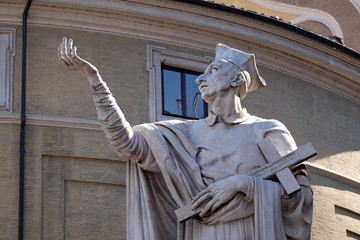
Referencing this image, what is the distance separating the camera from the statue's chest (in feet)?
37.0

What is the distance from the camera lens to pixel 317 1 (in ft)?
105

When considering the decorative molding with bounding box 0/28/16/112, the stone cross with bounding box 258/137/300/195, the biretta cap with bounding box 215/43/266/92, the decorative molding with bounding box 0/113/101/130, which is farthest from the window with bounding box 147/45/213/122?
the stone cross with bounding box 258/137/300/195

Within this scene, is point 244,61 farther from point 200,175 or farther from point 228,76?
point 200,175

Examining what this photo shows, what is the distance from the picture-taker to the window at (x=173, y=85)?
25547 millimetres

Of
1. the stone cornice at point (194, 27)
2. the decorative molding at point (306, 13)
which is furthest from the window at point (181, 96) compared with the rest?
the decorative molding at point (306, 13)

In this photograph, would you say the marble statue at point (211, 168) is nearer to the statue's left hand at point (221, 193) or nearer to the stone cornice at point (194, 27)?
the statue's left hand at point (221, 193)

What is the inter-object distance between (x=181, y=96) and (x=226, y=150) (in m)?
14.3

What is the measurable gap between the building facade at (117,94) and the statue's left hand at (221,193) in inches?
528

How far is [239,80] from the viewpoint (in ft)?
38.3

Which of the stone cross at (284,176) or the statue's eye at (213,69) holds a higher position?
the statue's eye at (213,69)

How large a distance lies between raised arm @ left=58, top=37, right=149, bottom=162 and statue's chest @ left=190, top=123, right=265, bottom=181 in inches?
21.1

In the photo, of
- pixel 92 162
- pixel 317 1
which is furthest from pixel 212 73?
pixel 317 1

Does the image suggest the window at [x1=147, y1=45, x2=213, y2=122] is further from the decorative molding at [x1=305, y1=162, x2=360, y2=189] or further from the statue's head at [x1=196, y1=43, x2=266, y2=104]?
the statue's head at [x1=196, y1=43, x2=266, y2=104]

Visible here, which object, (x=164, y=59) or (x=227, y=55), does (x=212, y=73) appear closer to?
(x=227, y=55)
